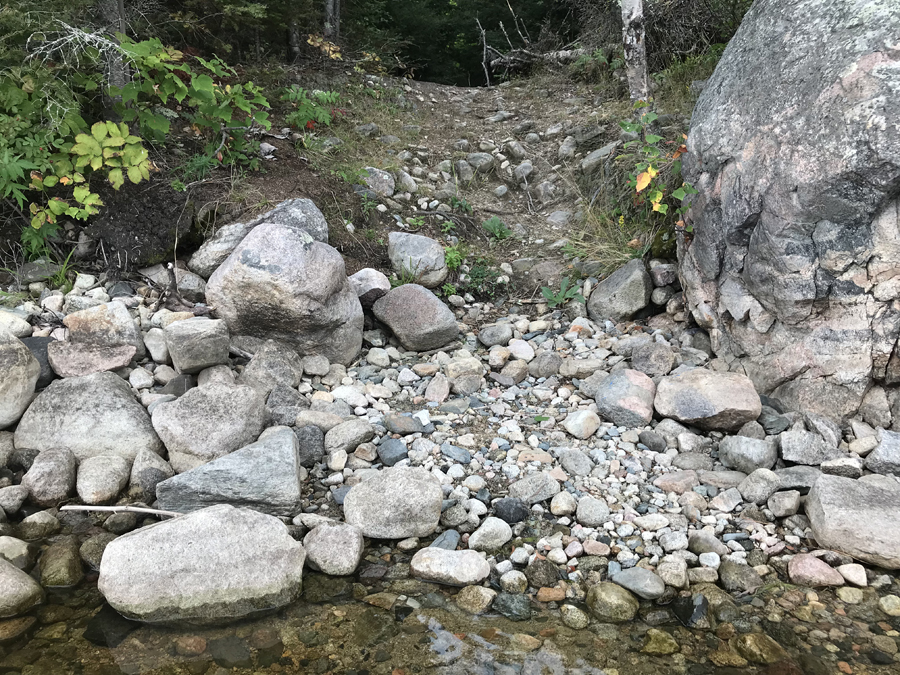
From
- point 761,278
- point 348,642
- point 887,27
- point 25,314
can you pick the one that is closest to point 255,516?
point 348,642

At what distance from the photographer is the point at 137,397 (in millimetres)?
4207

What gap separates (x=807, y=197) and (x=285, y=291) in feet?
10.7

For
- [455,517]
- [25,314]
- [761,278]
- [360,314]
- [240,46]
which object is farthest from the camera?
[240,46]

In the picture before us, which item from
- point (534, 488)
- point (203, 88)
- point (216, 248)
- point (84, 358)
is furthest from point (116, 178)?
point (534, 488)

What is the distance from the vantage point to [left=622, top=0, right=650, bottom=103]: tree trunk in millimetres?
6469

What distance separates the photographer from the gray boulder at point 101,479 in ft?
11.8

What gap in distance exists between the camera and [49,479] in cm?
361

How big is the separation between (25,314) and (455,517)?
11.2 feet

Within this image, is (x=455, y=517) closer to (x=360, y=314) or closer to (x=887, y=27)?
(x=360, y=314)

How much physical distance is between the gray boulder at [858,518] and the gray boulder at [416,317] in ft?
8.87

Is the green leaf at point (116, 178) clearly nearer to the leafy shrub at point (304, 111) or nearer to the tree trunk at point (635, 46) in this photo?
the leafy shrub at point (304, 111)

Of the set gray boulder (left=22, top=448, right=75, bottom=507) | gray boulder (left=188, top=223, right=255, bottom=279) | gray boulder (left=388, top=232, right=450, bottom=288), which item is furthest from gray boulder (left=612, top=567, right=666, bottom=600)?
gray boulder (left=188, top=223, right=255, bottom=279)

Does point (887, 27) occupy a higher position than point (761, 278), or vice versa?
point (887, 27)

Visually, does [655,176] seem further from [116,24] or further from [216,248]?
[116,24]
